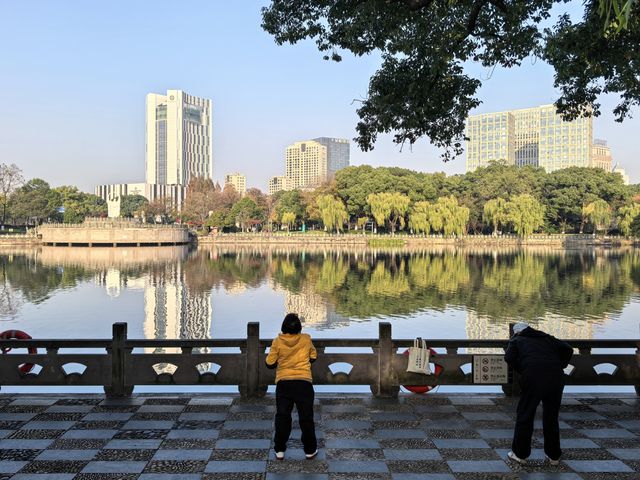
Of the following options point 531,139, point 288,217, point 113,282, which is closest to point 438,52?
point 113,282

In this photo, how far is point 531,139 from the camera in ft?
611

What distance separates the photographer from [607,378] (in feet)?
27.9

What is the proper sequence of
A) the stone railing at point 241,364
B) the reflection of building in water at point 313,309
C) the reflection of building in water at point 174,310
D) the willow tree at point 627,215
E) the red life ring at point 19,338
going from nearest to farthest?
the stone railing at point 241,364 < the red life ring at point 19,338 < the reflection of building in water at point 174,310 < the reflection of building in water at point 313,309 < the willow tree at point 627,215

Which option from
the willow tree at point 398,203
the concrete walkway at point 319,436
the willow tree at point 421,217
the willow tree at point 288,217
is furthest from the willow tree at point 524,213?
the concrete walkway at point 319,436

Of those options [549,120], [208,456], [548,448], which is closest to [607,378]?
[548,448]

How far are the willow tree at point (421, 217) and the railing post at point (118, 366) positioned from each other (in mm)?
84114

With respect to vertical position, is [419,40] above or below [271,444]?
above

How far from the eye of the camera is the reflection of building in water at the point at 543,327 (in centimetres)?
2109

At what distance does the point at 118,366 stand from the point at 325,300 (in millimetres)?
22692

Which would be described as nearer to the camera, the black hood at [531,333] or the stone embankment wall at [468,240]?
the black hood at [531,333]

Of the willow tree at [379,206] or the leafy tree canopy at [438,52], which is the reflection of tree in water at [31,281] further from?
the willow tree at [379,206]

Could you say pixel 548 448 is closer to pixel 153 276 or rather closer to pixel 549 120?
pixel 153 276

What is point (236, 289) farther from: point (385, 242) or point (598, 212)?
point (598, 212)

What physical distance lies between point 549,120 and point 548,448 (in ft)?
630
